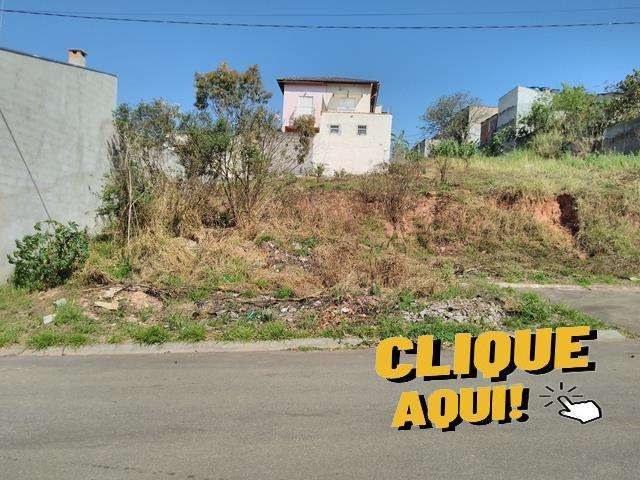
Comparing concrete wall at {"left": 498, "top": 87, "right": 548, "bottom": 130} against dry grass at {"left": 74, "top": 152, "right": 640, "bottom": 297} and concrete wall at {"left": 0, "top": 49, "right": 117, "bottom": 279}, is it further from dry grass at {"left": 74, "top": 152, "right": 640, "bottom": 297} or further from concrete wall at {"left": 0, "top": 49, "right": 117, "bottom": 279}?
concrete wall at {"left": 0, "top": 49, "right": 117, "bottom": 279}

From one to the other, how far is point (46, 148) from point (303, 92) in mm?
30346

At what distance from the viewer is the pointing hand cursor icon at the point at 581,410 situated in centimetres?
356

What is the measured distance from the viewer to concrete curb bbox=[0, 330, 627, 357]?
17.3 feet

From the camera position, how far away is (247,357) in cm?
512

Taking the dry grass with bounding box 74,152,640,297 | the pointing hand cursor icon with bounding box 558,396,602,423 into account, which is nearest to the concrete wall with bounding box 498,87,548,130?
the dry grass with bounding box 74,152,640,297

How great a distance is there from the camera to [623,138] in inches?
890

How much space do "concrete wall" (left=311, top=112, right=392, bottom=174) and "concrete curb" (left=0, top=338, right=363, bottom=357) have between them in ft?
80.1

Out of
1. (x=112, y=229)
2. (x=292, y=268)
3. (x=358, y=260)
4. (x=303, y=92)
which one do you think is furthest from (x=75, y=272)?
(x=303, y=92)

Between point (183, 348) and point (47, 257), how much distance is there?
12.2 ft

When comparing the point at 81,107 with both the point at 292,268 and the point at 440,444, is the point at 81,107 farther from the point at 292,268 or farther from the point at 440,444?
the point at 440,444

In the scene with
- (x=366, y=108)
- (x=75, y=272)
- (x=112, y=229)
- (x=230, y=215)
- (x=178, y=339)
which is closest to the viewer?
(x=178, y=339)

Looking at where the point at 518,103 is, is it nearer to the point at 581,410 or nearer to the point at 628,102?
the point at 628,102

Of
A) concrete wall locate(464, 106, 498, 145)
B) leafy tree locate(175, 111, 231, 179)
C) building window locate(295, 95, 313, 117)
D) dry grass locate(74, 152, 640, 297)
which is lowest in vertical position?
dry grass locate(74, 152, 640, 297)

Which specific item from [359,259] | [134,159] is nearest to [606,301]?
[359,259]
